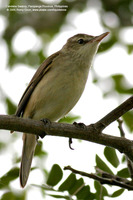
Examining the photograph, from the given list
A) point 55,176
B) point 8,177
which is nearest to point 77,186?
point 55,176

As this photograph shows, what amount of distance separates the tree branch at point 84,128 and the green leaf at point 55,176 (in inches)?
13.2

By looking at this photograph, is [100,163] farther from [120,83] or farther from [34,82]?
[34,82]

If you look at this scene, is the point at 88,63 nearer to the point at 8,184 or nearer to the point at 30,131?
the point at 30,131

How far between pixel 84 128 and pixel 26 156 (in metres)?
1.58

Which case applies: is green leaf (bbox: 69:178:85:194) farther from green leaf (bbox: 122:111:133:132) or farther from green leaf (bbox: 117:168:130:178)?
green leaf (bbox: 122:111:133:132)

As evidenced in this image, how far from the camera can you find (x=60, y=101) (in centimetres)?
446

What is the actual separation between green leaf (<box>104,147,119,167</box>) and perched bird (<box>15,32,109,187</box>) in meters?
1.28

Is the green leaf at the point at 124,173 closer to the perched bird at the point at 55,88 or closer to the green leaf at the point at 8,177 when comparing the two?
the green leaf at the point at 8,177

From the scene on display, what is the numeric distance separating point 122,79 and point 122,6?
2.53m

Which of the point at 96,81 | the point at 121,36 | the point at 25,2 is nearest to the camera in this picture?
the point at 96,81

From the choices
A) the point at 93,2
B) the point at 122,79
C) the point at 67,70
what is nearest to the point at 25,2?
the point at 93,2

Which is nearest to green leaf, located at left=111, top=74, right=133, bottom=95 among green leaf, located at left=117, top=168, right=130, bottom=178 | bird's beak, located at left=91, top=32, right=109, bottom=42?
bird's beak, located at left=91, top=32, right=109, bottom=42

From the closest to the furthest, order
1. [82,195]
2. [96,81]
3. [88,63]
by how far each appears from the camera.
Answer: [82,195], [96,81], [88,63]

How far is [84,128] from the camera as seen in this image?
3289 millimetres
